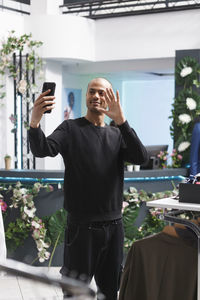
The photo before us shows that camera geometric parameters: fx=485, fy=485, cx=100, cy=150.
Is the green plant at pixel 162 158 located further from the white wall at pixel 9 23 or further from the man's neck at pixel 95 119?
the man's neck at pixel 95 119

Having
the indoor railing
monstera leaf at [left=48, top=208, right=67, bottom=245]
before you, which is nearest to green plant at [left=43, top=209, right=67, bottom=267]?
monstera leaf at [left=48, top=208, right=67, bottom=245]

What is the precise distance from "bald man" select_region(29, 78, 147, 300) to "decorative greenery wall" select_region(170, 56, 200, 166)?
14.4ft

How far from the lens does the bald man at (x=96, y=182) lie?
251 cm

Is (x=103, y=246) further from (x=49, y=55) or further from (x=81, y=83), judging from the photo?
(x=81, y=83)

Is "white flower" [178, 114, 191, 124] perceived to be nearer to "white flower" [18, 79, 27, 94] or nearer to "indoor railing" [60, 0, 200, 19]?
"indoor railing" [60, 0, 200, 19]

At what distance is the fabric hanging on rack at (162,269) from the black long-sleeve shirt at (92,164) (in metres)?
0.26

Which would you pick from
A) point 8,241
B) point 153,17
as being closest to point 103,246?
point 8,241

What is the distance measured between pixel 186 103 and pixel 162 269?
475 centimetres

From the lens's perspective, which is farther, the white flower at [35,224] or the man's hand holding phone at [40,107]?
the white flower at [35,224]

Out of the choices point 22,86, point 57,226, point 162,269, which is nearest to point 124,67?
point 22,86

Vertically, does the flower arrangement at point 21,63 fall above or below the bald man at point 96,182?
above

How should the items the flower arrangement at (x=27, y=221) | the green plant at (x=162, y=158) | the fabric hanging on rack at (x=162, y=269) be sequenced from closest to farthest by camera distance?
1. the fabric hanging on rack at (x=162, y=269)
2. the flower arrangement at (x=27, y=221)
3. the green plant at (x=162, y=158)

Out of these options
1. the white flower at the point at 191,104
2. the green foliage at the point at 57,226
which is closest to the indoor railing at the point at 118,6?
the white flower at the point at 191,104

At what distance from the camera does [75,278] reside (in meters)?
0.53
